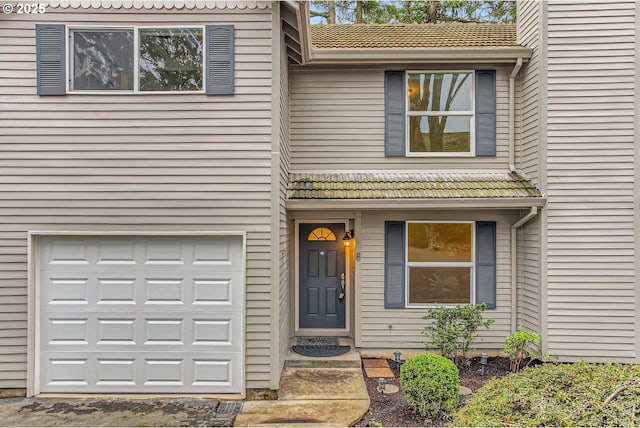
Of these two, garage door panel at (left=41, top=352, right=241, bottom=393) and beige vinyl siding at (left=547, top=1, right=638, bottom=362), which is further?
beige vinyl siding at (left=547, top=1, right=638, bottom=362)

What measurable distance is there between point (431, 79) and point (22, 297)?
6.74 meters

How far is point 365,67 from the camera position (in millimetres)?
6496

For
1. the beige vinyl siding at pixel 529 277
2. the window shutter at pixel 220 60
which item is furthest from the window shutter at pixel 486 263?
the window shutter at pixel 220 60

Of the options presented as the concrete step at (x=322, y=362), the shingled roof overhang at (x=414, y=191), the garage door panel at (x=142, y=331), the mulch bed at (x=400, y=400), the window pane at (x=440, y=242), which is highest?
the shingled roof overhang at (x=414, y=191)

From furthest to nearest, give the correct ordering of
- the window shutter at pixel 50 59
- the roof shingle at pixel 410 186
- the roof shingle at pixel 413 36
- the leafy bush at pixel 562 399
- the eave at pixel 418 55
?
the roof shingle at pixel 413 36, the eave at pixel 418 55, the roof shingle at pixel 410 186, the window shutter at pixel 50 59, the leafy bush at pixel 562 399

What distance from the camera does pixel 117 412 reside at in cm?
434

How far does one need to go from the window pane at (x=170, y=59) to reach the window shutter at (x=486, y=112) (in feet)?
14.7

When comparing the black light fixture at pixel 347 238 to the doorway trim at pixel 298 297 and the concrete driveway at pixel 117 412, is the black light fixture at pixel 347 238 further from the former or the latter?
the concrete driveway at pixel 117 412

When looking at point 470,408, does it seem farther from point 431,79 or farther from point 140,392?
point 431,79

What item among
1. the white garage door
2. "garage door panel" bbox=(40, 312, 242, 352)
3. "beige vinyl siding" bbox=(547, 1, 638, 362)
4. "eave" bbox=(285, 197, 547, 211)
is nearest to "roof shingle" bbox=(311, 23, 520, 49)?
"beige vinyl siding" bbox=(547, 1, 638, 362)

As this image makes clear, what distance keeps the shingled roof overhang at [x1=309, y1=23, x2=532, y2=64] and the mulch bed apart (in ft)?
15.9

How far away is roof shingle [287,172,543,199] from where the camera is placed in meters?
5.79

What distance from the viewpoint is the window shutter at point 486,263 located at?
6.29 meters

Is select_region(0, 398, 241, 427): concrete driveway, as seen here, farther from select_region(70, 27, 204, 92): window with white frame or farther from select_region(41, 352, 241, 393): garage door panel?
select_region(70, 27, 204, 92): window with white frame
